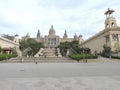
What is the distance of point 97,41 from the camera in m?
55.9

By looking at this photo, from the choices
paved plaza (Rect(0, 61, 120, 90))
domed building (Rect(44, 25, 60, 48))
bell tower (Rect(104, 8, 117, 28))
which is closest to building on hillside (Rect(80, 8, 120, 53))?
bell tower (Rect(104, 8, 117, 28))

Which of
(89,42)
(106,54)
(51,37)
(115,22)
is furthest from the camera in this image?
(51,37)

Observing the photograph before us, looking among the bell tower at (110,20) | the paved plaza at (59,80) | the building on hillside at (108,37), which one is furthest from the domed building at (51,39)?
the paved plaza at (59,80)

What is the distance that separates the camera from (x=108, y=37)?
1834 inches

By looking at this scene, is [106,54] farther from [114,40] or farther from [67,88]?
[67,88]

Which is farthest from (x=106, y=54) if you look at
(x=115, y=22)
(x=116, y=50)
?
(x=115, y=22)

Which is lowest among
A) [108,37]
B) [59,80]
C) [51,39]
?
[59,80]

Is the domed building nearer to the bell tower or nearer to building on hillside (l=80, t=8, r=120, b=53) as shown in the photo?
building on hillside (l=80, t=8, r=120, b=53)

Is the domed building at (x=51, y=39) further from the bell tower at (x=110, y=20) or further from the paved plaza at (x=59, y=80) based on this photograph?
the paved plaza at (x=59, y=80)

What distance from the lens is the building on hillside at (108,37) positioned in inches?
1772

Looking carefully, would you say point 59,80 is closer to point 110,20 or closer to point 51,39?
point 110,20

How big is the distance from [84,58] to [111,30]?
13.8 metres

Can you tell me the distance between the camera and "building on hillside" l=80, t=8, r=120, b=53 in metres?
45.0

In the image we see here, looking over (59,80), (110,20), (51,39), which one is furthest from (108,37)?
(51,39)
